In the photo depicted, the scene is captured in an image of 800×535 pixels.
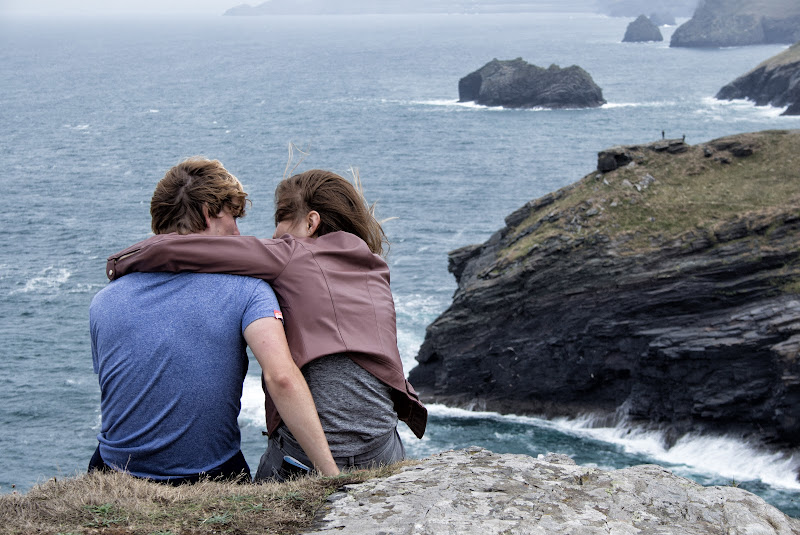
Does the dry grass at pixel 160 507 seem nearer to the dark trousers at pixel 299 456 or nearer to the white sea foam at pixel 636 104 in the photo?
the dark trousers at pixel 299 456

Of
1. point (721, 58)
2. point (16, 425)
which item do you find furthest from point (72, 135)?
point (721, 58)

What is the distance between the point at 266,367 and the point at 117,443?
1.19 m

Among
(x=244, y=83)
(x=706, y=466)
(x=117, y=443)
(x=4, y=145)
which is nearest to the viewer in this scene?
(x=117, y=443)

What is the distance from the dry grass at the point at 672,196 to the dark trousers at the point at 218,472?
106 feet

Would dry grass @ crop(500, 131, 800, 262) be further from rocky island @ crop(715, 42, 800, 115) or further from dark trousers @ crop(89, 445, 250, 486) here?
rocky island @ crop(715, 42, 800, 115)

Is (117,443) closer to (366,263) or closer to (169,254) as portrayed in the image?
(169,254)

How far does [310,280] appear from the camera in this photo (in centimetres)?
528

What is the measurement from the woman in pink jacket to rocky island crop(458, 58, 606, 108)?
119854 millimetres

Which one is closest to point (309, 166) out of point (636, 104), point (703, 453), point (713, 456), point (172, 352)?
point (703, 453)

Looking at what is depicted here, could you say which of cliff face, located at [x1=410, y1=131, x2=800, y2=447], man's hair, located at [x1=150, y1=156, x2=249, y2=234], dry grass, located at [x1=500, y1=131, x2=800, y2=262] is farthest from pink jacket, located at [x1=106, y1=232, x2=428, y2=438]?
dry grass, located at [x1=500, y1=131, x2=800, y2=262]

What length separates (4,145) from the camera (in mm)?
98188

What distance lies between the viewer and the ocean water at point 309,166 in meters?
36.8

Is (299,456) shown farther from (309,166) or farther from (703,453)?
(309,166)

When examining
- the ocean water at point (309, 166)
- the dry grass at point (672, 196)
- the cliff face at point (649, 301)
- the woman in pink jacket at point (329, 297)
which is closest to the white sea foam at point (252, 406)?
the ocean water at point (309, 166)
